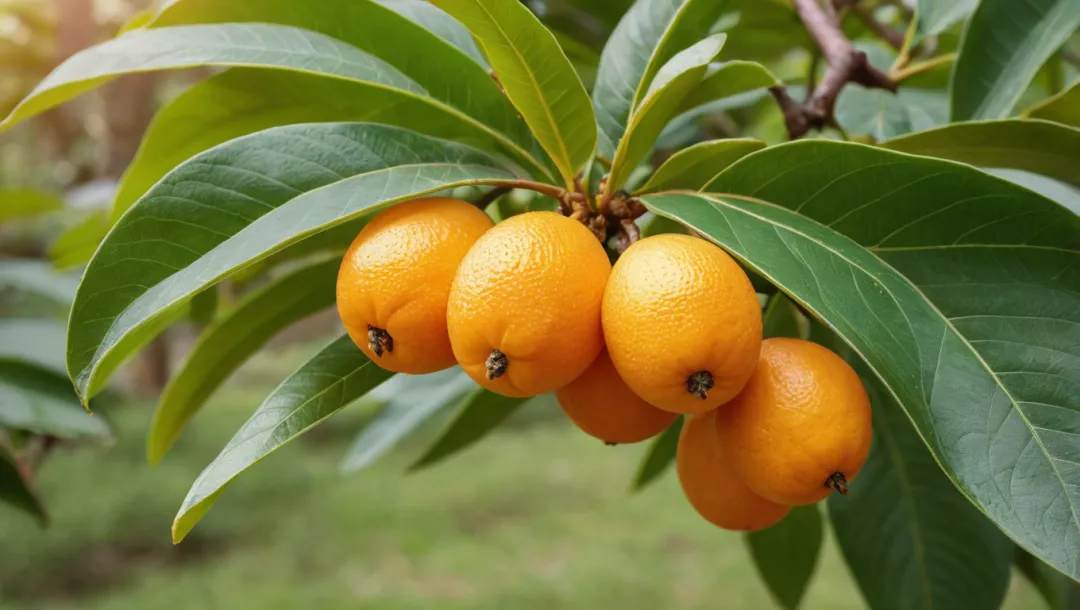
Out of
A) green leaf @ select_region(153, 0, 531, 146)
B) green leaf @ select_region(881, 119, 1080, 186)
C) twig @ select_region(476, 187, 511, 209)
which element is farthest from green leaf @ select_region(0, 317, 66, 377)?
green leaf @ select_region(881, 119, 1080, 186)

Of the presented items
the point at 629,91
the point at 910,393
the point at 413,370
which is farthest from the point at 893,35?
the point at 413,370

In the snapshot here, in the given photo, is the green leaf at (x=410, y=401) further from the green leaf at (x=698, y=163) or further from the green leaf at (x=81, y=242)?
the green leaf at (x=698, y=163)

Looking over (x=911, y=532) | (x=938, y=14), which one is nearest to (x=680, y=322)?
(x=911, y=532)

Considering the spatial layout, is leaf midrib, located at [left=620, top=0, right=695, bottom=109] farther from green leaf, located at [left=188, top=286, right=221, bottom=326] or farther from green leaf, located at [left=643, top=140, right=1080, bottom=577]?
green leaf, located at [left=188, top=286, right=221, bottom=326]

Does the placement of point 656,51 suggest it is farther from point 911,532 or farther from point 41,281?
point 41,281

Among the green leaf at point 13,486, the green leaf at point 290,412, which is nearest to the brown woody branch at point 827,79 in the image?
the green leaf at point 290,412
